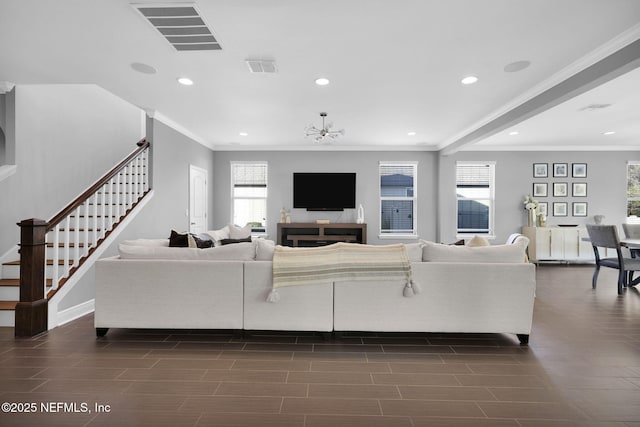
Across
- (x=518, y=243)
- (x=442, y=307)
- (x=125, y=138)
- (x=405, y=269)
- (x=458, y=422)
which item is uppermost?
(x=125, y=138)

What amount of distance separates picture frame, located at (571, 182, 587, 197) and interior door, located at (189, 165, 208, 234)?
26.6 feet

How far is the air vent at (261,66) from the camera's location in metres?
3.45

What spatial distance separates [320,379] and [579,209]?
809 centimetres

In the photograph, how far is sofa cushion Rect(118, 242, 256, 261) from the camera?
3.07 meters

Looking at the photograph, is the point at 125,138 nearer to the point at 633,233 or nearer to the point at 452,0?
the point at 452,0

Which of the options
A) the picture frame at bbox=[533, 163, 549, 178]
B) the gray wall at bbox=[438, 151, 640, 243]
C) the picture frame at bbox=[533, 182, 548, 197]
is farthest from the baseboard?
the picture frame at bbox=[533, 163, 549, 178]

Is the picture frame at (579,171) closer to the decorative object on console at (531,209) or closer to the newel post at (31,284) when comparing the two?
the decorative object on console at (531,209)

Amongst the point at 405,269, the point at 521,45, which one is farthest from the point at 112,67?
the point at 521,45

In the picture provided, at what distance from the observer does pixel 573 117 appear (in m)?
5.48

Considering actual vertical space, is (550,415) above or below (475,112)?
below

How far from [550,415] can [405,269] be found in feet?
4.31

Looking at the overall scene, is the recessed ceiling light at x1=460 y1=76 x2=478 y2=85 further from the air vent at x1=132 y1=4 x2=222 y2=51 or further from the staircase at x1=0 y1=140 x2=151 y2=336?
the staircase at x1=0 y1=140 x2=151 y2=336

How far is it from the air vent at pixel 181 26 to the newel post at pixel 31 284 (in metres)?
2.04

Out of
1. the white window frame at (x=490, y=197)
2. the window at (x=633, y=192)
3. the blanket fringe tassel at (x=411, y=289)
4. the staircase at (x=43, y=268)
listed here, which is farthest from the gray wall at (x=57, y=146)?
the window at (x=633, y=192)
